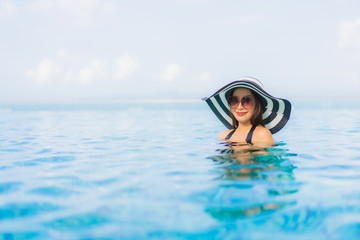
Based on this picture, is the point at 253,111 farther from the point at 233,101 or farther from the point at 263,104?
the point at 233,101

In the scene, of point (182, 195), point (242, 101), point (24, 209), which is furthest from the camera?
point (242, 101)

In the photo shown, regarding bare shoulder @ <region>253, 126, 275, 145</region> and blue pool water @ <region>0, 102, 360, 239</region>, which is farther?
Answer: bare shoulder @ <region>253, 126, 275, 145</region>

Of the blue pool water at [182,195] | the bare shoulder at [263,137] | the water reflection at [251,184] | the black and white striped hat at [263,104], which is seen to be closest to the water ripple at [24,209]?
the blue pool water at [182,195]

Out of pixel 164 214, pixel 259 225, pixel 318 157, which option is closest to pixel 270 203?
pixel 259 225

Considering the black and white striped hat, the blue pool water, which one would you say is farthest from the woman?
the blue pool water

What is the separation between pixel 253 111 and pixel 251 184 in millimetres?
2342

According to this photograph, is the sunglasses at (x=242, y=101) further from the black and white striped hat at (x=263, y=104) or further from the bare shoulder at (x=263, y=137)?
the bare shoulder at (x=263, y=137)

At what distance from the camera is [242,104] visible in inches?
226

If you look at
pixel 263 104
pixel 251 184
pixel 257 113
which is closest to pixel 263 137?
pixel 257 113

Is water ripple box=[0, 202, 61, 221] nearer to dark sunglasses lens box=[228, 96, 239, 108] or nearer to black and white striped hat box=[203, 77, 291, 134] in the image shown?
black and white striped hat box=[203, 77, 291, 134]

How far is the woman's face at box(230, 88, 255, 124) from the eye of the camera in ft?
18.9

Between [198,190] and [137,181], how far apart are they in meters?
0.71

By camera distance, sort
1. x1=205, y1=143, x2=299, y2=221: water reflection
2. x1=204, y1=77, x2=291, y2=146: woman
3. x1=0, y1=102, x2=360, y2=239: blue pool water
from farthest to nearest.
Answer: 1. x1=204, y1=77, x2=291, y2=146: woman
2. x1=205, y1=143, x2=299, y2=221: water reflection
3. x1=0, y1=102, x2=360, y2=239: blue pool water

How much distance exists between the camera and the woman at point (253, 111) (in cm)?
570
